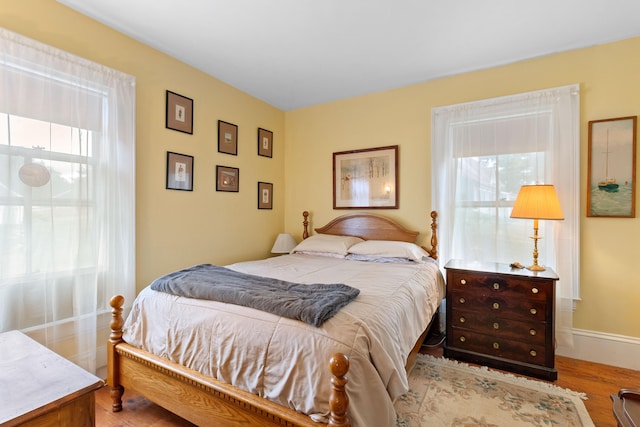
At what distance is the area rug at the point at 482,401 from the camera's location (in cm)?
171

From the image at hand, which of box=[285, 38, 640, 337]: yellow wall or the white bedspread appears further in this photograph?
box=[285, 38, 640, 337]: yellow wall

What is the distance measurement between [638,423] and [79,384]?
1.90 metres

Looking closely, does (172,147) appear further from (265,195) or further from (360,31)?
(360,31)

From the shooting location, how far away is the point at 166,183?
260cm

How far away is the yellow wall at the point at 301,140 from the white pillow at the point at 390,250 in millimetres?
344

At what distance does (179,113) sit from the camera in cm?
271

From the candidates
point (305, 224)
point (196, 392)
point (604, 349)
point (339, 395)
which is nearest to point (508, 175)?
point (604, 349)

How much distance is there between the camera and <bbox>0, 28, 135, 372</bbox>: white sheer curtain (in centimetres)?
175

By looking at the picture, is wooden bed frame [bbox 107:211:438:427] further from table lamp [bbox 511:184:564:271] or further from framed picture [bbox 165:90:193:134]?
framed picture [bbox 165:90:193:134]

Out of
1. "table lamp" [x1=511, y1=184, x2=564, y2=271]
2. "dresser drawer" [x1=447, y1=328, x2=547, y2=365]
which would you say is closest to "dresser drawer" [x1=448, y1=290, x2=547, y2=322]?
"dresser drawer" [x1=447, y1=328, x2=547, y2=365]

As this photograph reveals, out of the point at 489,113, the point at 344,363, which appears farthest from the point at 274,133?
the point at 344,363

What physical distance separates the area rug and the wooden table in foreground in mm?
1539

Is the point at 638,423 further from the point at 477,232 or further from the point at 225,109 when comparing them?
the point at 225,109

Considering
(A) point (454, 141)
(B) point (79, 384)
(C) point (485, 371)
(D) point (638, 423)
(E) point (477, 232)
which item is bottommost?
(C) point (485, 371)
